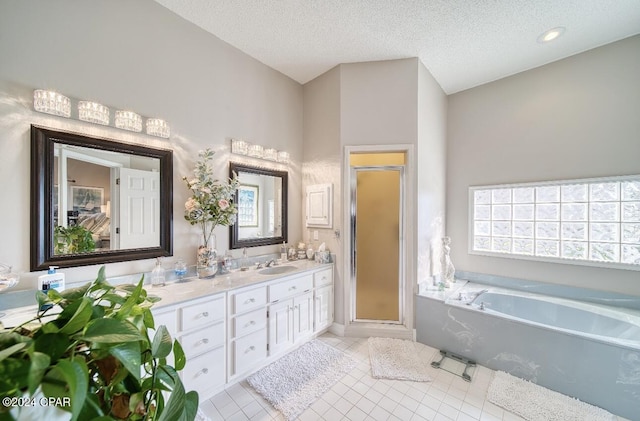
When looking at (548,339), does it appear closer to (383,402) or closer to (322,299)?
(383,402)

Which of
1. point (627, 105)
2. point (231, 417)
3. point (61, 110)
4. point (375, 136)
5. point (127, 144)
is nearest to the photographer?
point (61, 110)

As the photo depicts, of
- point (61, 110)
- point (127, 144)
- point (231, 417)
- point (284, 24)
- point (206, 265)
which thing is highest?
point (284, 24)

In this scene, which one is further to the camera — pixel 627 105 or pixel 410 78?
pixel 410 78

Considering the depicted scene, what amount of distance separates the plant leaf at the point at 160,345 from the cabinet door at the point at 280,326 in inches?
69.6

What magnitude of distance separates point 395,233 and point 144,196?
8.35 feet

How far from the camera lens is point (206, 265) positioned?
84.0 inches

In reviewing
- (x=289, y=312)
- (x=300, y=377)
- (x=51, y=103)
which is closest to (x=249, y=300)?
(x=289, y=312)

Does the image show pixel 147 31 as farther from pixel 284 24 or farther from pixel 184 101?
pixel 284 24

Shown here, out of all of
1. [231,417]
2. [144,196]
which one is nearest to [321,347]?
[231,417]

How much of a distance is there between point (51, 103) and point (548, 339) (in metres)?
4.10

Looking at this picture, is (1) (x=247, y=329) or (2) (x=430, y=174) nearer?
(1) (x=247, y=329)

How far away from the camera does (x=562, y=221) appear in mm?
2779

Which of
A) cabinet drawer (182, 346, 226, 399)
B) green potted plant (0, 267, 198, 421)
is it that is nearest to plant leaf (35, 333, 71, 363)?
green potted plant (0, 267, 198, 421)

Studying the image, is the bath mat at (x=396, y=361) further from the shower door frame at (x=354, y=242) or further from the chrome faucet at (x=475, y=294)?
the chrome faucet at (x=475, y=294)
